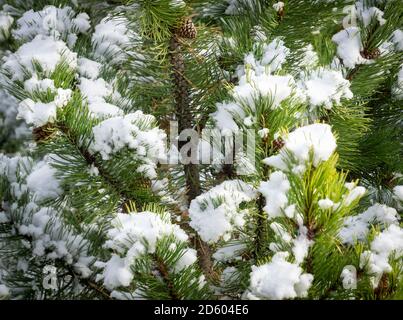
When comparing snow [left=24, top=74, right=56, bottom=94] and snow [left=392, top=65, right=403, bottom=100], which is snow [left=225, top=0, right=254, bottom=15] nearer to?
snow [left=392, top=65, right=403, bottom=100]

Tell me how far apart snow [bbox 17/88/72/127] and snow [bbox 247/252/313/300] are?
0.78m

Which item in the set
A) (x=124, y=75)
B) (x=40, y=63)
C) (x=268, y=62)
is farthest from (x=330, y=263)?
(x=124, y=75)

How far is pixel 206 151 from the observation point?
6.22 feet

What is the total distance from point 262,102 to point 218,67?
72 centimetres

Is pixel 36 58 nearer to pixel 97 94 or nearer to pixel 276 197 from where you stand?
pixel 97 94

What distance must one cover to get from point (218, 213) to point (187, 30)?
78cm

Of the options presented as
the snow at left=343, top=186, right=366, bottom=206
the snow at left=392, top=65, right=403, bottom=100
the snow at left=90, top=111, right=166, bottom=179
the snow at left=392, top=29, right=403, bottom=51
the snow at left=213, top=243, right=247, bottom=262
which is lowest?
the snow at left=213, top=243, right=247, bottom=262

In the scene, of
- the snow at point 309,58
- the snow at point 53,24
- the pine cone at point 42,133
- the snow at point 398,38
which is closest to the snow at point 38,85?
the pine cone at point 42,133

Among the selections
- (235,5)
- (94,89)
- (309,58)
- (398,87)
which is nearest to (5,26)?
(94,89)

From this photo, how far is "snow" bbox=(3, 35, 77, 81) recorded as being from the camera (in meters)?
1.57

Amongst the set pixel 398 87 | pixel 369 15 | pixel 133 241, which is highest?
pixel 369 15

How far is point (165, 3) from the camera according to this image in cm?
161

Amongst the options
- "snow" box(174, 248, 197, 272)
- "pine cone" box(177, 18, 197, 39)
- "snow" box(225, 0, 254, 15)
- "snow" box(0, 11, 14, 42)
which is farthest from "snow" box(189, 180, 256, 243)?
"snow" box(0, 11, 14, 42)

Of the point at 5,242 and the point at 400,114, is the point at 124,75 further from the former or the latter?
the point at 400,114
